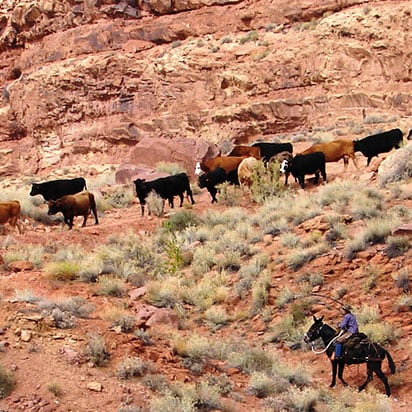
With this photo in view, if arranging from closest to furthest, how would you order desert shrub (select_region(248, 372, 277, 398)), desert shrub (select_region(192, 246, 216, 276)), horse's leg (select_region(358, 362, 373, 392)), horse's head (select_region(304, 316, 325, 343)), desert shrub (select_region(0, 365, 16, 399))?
1. desert shrub (select_region(0, 365, 16, 399))
2. desert shrub (select_region(248, 372, 277, 398))
3. horse's leg (select_region(358, 362, 373, 392))
4. horse's head (select_region(304, 316, 325, 343))
5. desert shrub (select_region(192, 246, 216, 276))

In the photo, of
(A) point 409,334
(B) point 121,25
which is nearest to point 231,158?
(A) point 409,334

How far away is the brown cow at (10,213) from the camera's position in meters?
18.9

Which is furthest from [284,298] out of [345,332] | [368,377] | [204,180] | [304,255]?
[204,180]

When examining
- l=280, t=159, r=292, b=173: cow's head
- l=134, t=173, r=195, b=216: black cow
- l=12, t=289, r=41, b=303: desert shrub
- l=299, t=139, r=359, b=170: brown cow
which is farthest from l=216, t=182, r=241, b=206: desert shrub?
A: l=12, t=289, r=41, b=303: desert shrub

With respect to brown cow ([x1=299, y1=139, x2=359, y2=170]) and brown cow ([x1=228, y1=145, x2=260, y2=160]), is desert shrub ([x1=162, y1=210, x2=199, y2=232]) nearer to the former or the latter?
brown cow ([x1=299, y1=139, x2=359, y2=170])

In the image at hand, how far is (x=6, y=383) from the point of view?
7848 millimetres

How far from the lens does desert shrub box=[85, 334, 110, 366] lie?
8898 mm

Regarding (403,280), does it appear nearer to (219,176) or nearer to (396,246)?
(396,246)

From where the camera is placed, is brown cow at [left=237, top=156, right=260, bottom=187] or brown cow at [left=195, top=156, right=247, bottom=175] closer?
brown cow at [left=237, top=156, right=260, bottom=187]

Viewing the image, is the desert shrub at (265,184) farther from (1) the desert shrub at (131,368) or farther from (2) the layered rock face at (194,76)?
(1) the desert shrub at (131,368)

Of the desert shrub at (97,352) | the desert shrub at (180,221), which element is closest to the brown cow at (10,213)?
the desert shrub at (180,221)

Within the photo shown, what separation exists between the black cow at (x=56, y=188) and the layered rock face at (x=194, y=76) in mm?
6358

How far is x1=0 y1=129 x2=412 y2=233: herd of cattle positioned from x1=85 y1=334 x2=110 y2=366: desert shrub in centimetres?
1078

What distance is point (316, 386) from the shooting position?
993 cm
